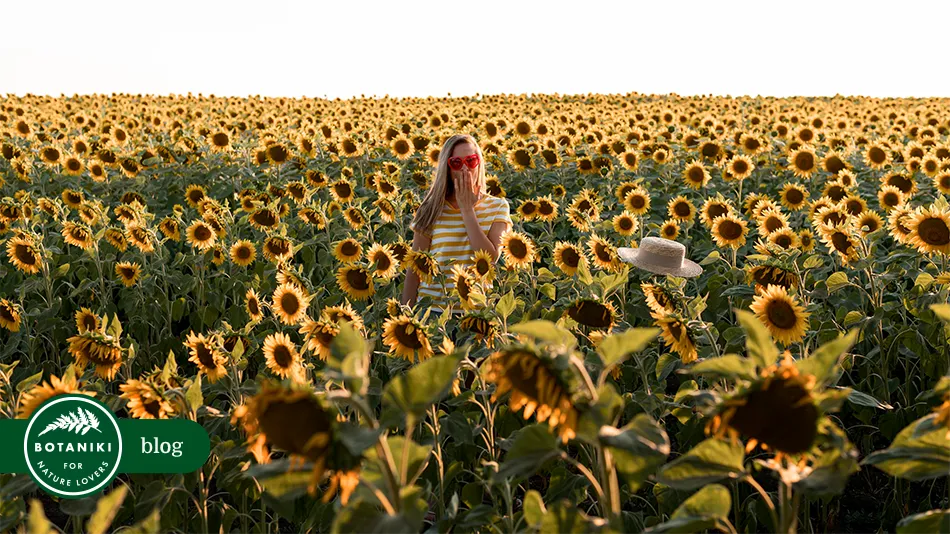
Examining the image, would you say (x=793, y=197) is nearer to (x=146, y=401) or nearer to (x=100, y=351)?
(x=100, y=351)

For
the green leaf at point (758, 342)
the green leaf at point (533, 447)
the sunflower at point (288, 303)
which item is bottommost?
the sunflower at point (288, 303)

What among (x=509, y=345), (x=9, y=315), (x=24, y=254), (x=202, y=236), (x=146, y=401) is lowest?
(x=9, y=315)

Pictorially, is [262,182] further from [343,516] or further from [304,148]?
[343,516]

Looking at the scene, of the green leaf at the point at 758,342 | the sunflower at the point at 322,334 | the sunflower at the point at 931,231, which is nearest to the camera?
the green leaf at the point at 758,342

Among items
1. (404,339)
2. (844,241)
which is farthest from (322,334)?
(844,241)

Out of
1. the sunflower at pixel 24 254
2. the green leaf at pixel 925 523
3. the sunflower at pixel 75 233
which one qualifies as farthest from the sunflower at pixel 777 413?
the sunflower at pixel 75 233

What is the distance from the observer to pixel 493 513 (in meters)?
2.48

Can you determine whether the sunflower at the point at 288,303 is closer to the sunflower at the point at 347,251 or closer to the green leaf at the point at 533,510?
the sunflower at the point at 347,251

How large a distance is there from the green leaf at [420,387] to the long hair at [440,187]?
167 inches

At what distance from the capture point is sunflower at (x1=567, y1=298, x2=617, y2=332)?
3.62 meters

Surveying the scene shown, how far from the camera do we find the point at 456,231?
5777mm

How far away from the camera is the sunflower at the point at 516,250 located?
526cm

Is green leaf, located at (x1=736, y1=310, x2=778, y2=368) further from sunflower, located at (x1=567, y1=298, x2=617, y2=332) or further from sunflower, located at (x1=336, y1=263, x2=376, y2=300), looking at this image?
sunflower, located at (x1=336, y1=263, x2=376, y2=300)

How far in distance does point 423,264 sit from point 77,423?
221 centimetres
